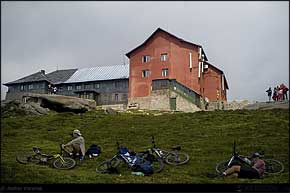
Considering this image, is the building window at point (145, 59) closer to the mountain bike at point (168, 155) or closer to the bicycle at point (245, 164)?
the mountain bike at point (168, 155)

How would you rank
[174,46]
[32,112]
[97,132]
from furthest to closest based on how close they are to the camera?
[174,46]
[32,112]
[97,132]

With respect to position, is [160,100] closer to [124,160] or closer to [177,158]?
[177,158]

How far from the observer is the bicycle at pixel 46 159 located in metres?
7.50

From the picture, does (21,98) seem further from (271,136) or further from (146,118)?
(271,136)

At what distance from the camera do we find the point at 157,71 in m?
15.3

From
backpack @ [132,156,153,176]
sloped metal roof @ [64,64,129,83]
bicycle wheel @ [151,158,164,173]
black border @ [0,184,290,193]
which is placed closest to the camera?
black border @ [0,184,290,193]

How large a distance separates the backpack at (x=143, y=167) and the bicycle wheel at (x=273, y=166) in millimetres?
1795

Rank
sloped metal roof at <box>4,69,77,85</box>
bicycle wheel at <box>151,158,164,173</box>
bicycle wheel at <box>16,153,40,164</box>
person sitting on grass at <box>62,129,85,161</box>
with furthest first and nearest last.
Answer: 1. sloped metal roof at <box>4,69,77,85</box>
2. person sitting on grass at <box>62,129,85,161</box>
3. bicycle wheel at <box>16,153,40,164</box>
4. bicycle wheel at <box>151,158,164,173</box>

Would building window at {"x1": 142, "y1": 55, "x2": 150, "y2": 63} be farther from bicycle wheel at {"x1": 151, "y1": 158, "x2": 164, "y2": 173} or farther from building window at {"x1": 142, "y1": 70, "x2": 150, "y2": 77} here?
bicycle wheel at {"x1": 151, "y1": 158, "x2": 164, "y2": 173}

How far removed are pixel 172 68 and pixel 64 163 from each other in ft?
27.7

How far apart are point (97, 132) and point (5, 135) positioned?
69.7 inches

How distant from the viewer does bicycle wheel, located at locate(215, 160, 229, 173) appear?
6.85m

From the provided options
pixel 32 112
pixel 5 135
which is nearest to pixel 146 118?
pixel 32 112

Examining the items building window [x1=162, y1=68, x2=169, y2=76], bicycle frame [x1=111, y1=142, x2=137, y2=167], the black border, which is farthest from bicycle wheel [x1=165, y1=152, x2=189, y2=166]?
building window [x1=162, y1=68, x2=169, y2=76]
